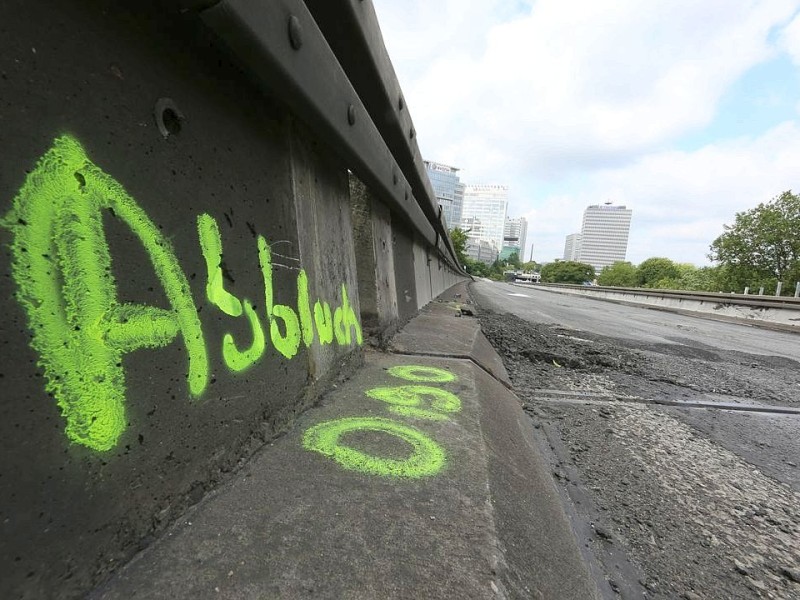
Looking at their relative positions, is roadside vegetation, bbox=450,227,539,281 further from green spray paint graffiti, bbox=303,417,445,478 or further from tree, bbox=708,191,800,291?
green spray paint graffiti, bbox=303,417,445,478

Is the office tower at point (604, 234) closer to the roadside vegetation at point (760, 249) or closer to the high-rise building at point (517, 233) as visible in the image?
the high-rise building at point (517, 233)

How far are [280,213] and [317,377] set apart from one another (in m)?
0.72

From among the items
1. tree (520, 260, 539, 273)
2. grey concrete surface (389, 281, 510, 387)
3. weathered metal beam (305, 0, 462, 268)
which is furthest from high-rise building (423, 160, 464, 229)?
weathered metal beam (305, 0, 462, 268)

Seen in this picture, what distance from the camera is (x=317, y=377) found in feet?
5.85

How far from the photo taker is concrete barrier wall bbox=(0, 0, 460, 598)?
0.70 m

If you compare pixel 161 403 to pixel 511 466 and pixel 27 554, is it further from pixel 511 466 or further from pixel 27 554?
pixel 511 466

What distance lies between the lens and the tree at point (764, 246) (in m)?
34.5

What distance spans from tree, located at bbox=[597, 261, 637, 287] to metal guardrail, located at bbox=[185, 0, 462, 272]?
104416mm

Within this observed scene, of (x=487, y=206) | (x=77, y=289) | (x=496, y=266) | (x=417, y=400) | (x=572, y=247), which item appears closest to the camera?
(x=77, y=289)

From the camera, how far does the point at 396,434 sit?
60.6 inches

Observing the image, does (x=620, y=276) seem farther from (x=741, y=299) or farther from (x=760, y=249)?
(x=741, y=299)

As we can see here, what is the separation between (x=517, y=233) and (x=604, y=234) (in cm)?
3343

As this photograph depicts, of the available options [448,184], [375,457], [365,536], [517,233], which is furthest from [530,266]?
[365,536]

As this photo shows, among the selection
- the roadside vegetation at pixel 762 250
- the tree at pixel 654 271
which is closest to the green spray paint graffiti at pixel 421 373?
the roadside vegetation at pixel 762 250
